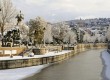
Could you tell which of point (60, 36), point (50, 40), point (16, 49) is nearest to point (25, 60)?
point (16, 49)

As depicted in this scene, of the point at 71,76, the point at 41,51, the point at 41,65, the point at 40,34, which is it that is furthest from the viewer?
the point at 40,34

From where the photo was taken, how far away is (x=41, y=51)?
64.5 metres

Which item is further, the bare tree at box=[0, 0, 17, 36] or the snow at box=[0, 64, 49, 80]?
the bare tree at box=[0, 0, 17, 36]

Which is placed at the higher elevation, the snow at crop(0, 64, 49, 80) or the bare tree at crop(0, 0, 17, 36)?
the bare tree at crop(0, 0, 17, 36)

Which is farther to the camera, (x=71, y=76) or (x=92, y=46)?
(x=92, y=46)

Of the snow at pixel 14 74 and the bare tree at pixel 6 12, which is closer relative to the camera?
the snow at pixel 14 74

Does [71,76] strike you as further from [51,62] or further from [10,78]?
[51,62]

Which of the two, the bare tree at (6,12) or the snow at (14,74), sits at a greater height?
the bare tree at (6,12)

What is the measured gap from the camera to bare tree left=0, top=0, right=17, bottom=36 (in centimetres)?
6656

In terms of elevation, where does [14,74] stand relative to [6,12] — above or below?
below

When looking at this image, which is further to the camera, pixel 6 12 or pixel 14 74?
pixel 6 12

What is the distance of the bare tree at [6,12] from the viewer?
218 ft

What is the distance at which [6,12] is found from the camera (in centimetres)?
6756

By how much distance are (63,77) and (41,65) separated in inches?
572
